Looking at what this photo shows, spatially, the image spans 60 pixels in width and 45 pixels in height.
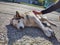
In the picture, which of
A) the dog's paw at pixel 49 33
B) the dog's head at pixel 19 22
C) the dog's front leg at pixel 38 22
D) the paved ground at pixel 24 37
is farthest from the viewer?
the dog's front leg at pixel 38 22

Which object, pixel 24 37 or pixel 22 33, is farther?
pixel 22 33

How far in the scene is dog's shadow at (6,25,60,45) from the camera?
6.73m

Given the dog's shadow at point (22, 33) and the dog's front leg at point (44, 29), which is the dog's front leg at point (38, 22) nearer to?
the dog's front leg at point (44, 29)

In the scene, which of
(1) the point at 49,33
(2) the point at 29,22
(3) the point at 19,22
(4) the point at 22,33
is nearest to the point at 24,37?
(4) the point at 22,33

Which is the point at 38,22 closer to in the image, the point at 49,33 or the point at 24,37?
the point at 49,33

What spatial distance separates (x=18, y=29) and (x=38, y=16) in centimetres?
106

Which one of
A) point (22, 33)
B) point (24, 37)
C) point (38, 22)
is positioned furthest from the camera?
point (38, 22)

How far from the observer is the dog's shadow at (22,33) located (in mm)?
6727

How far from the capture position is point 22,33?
7039 millimetres

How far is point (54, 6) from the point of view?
7.75m

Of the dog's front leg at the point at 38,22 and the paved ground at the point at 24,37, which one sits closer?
the paved ground at the point at 24,37

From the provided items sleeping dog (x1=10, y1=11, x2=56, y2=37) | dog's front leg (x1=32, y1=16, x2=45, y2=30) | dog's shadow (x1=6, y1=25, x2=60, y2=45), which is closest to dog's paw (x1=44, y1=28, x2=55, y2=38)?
sleeping dog (x1=10, y1=11, x2=56, y2=37)

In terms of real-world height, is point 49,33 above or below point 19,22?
below

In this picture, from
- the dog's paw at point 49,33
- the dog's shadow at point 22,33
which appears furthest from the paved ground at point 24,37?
the dog's paw at point 49,33
